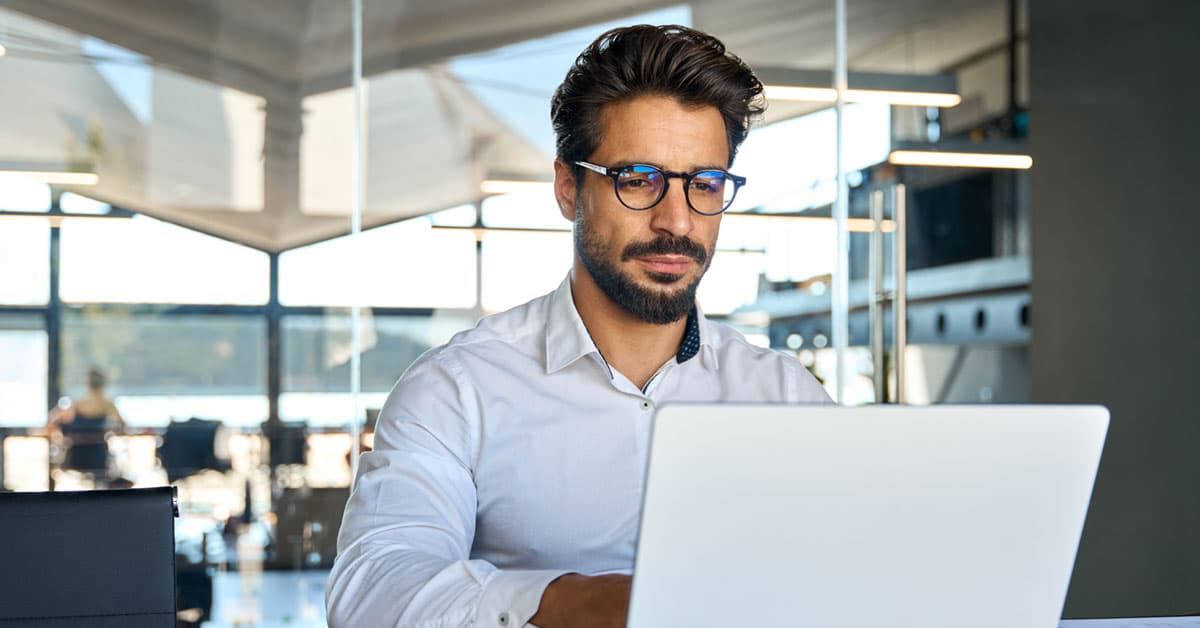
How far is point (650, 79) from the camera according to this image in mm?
1576

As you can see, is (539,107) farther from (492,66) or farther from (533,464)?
(533,464)

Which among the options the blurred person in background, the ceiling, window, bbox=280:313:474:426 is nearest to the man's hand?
window, bbox=280:313:474:426

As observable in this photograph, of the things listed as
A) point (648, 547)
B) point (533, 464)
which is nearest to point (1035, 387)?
point (533, 464)

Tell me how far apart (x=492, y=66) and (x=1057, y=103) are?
235 cm

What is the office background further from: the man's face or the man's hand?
the man's hand

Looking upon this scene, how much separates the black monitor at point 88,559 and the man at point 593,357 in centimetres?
33

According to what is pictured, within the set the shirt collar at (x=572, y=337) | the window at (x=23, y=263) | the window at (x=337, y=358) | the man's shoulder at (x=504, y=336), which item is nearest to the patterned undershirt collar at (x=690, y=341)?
the shirt collar at (x=572, y=337)

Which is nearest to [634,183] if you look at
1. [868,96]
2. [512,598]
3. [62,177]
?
[512,598]

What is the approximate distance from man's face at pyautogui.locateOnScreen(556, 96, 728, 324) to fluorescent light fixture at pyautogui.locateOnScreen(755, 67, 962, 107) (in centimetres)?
304

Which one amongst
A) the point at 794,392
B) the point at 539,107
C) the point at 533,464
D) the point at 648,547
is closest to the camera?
the point at 648,547

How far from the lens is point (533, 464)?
1.61m

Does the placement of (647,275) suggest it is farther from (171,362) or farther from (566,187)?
(171,362)

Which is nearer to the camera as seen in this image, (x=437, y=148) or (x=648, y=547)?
(x=648, y=547)

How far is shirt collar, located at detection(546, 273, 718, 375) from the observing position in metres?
1.66
